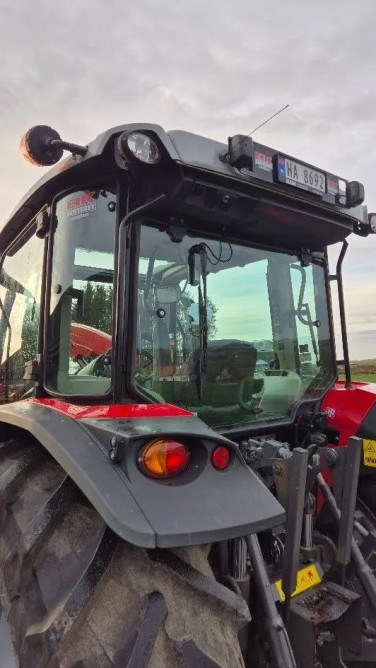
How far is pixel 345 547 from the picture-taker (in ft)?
6.95

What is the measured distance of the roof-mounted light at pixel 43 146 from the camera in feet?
6.53

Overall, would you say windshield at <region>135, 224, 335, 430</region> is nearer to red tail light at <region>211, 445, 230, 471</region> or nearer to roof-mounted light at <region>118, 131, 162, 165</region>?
roof-mounted light at <region>118, 131, 162, 165</region>

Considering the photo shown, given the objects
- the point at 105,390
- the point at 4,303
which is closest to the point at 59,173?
the point at 105,390

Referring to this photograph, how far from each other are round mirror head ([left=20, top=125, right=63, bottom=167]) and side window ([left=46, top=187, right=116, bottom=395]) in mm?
243

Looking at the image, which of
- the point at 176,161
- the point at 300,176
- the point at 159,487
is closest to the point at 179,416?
the point at 159,487

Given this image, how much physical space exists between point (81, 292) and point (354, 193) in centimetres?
157

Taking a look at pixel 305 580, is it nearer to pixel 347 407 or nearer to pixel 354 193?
pixel 347 407

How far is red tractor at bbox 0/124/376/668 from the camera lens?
1.44 meters

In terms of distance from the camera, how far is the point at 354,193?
2.66 meters

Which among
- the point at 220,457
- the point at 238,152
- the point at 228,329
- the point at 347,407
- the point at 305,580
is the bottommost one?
the point at 305,580

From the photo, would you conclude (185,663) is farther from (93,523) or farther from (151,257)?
(151,257)

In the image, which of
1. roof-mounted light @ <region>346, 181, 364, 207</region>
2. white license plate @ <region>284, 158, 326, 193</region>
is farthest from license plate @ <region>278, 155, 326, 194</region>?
roof-mounted light @ <region>346, 181, 364, 207</region>

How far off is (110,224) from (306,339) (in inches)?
57.8

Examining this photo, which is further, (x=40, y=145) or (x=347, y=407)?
(x=347, y=407)
